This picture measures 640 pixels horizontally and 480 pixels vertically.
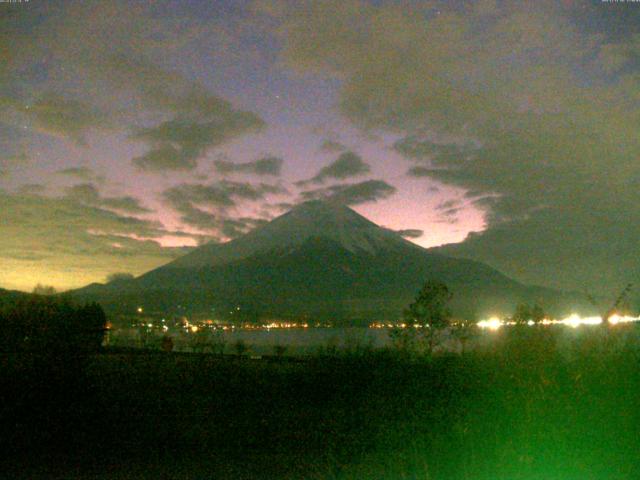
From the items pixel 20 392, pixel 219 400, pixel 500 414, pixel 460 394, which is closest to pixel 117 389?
pixel 219 400

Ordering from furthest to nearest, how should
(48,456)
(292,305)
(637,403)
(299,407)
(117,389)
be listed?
(292,305), (117,389), (299,407), (48,456), (637,403)

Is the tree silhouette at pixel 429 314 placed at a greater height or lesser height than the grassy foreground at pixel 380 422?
greater

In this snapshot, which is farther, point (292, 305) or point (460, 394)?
point (292, 305)

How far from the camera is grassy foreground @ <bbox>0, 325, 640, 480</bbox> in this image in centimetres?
788

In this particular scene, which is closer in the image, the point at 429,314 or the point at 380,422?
the point at 380,422

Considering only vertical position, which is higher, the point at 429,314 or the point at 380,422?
the point at 429,314

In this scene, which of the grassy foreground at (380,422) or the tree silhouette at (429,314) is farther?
the tree silhouette at (429,314)

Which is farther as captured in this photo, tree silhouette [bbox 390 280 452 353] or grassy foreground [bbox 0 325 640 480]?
tree silhouette [bbox 390 280 452 353]

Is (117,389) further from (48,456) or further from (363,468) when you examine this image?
(363,468)

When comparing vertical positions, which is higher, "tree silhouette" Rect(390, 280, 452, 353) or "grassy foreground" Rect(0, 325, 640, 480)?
"tree silhouette" Rect(390, 280, 452, 353)

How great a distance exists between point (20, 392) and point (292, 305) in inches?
6491

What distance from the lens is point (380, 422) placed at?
416 inches

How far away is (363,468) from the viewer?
28.3 ft

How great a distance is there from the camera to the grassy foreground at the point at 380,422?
7.88 m
